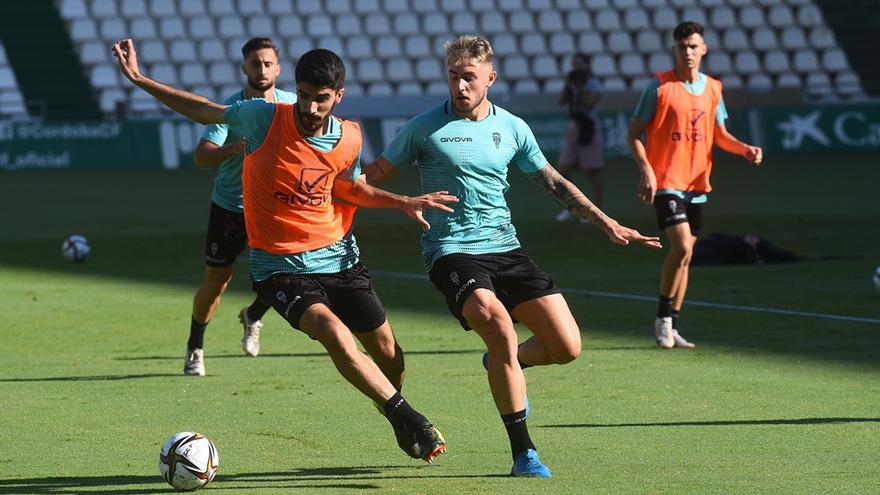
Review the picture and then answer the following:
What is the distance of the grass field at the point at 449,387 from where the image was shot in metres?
6.92

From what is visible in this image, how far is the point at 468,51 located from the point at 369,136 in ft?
77.2

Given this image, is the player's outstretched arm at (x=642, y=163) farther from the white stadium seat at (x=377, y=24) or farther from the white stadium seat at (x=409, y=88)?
the white stadium seat at (x=377, y=24)

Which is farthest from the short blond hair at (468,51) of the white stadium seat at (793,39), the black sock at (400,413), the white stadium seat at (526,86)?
the white stadium seat at (793,39)

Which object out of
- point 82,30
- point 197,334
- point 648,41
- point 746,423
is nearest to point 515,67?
point 648,41

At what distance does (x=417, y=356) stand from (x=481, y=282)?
3.78m

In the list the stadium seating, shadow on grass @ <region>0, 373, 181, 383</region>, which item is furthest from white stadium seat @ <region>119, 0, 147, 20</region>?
shadow on grass @ <region>0, 373, 181, 383</region>

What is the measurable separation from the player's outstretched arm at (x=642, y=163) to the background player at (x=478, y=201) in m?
2.91

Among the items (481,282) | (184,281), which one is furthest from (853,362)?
(184,281)

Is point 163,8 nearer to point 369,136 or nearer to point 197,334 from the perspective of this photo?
point 369,136

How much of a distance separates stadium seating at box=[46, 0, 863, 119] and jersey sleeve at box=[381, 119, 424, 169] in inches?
1073

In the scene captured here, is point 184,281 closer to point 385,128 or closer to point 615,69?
point 385,128

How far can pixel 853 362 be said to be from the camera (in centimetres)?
1030

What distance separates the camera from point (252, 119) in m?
7.24

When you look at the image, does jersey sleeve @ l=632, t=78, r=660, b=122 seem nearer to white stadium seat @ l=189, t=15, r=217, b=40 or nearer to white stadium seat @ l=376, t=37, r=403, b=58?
white stadium seat @ l=376, t=37, r=403, b=58
